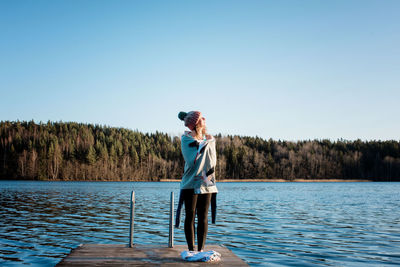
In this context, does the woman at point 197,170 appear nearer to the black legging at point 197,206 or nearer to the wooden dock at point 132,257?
the black legging at point 197,206

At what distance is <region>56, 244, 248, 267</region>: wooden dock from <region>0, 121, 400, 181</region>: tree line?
127161 millimetres

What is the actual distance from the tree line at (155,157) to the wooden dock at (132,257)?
127 m

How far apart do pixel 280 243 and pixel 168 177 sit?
130740 mm

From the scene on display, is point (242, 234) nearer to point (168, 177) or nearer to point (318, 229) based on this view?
point (318, 229)

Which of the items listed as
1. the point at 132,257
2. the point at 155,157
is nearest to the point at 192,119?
the point at 132,257

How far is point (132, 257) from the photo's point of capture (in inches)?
298

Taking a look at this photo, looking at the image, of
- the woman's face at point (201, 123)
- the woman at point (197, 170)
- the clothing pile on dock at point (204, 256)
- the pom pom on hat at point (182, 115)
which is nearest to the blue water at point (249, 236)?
the clothing pile on dock at point (204, 256)

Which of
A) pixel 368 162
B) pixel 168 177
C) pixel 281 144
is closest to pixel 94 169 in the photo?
pixel 168 177

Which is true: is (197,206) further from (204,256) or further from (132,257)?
(132,257)

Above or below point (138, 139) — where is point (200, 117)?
below

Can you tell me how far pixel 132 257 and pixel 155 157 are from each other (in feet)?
457

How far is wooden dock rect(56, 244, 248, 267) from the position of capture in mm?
7004

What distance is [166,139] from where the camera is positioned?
169 m

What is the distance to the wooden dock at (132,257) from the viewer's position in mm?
7004
